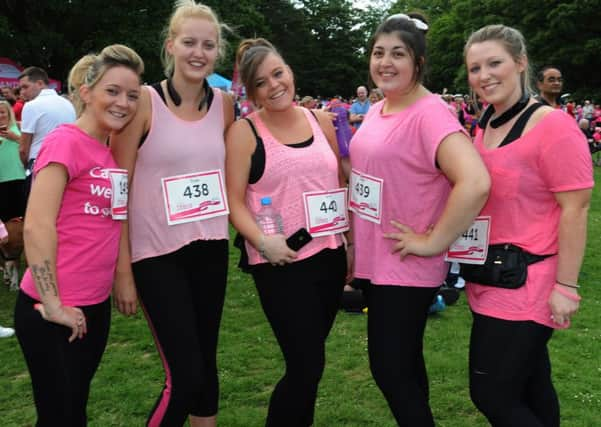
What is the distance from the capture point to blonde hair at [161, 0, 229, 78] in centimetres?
249

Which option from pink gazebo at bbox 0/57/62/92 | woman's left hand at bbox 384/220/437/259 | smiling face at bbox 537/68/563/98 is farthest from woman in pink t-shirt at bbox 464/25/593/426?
pink gazebo at bbox 0/57/62/92

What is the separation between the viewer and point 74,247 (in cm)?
211

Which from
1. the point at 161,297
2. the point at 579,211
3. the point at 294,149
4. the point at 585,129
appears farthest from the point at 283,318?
the point at 585,129

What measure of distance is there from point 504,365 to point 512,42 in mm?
1169

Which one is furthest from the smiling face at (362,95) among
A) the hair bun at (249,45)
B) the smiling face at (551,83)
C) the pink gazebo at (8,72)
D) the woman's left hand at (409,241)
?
the pink gazebo at (8,72)

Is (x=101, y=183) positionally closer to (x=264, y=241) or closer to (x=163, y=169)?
(x=163, y=169)

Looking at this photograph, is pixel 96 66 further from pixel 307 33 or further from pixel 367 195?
pixel 307 33

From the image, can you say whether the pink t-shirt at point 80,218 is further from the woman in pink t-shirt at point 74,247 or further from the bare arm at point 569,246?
the bare arm at point 569,246

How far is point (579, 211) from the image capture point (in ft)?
6.73

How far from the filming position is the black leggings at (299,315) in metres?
2.50

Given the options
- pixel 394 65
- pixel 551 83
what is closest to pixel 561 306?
pixel 394 65

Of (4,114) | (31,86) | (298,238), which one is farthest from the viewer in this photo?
(31,86)

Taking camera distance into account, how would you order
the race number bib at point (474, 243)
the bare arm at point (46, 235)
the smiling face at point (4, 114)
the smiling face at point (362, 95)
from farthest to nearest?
the smiling face at point (362, 95), the smiling face at point (4, 114), the race number bib at point (474, 243), the bare arm at point (46, 235)

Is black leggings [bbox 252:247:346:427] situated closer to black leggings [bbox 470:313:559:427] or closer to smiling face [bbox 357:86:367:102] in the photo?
black leggings [bbox 470:313:559:427]
